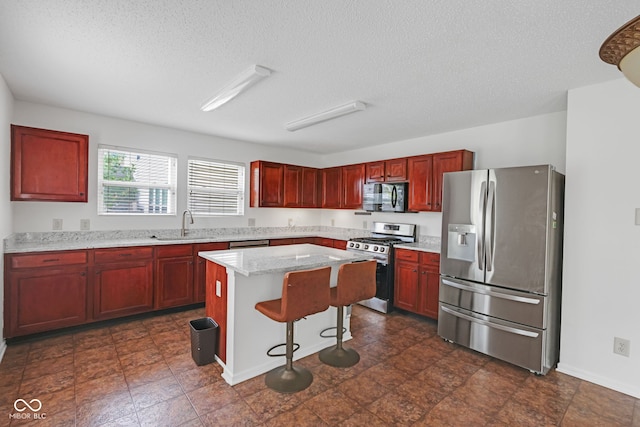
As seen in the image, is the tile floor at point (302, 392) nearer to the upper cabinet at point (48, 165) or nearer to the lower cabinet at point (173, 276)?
the lower cabinet at point (173, 276)

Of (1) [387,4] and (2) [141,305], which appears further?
(2) [141,305]

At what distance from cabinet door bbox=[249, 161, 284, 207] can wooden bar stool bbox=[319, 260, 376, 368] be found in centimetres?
272

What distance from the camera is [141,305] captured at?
12.1ft

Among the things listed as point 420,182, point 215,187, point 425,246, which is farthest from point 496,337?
point 215,187

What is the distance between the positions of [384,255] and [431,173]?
1.28m

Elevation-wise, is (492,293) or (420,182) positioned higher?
(420,182)

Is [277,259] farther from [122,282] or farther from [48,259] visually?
[48,259]

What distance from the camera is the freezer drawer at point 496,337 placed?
105 inches

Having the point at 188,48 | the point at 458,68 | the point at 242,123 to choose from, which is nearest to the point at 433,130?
the point at 458,68

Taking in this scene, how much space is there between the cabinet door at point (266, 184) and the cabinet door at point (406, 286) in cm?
236

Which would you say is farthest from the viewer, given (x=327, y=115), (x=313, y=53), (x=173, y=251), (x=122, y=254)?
(x=173, y=251)

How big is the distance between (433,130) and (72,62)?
395cm

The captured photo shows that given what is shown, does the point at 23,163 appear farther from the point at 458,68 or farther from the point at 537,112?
the point at 537,112

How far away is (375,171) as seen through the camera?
16.2 ft
